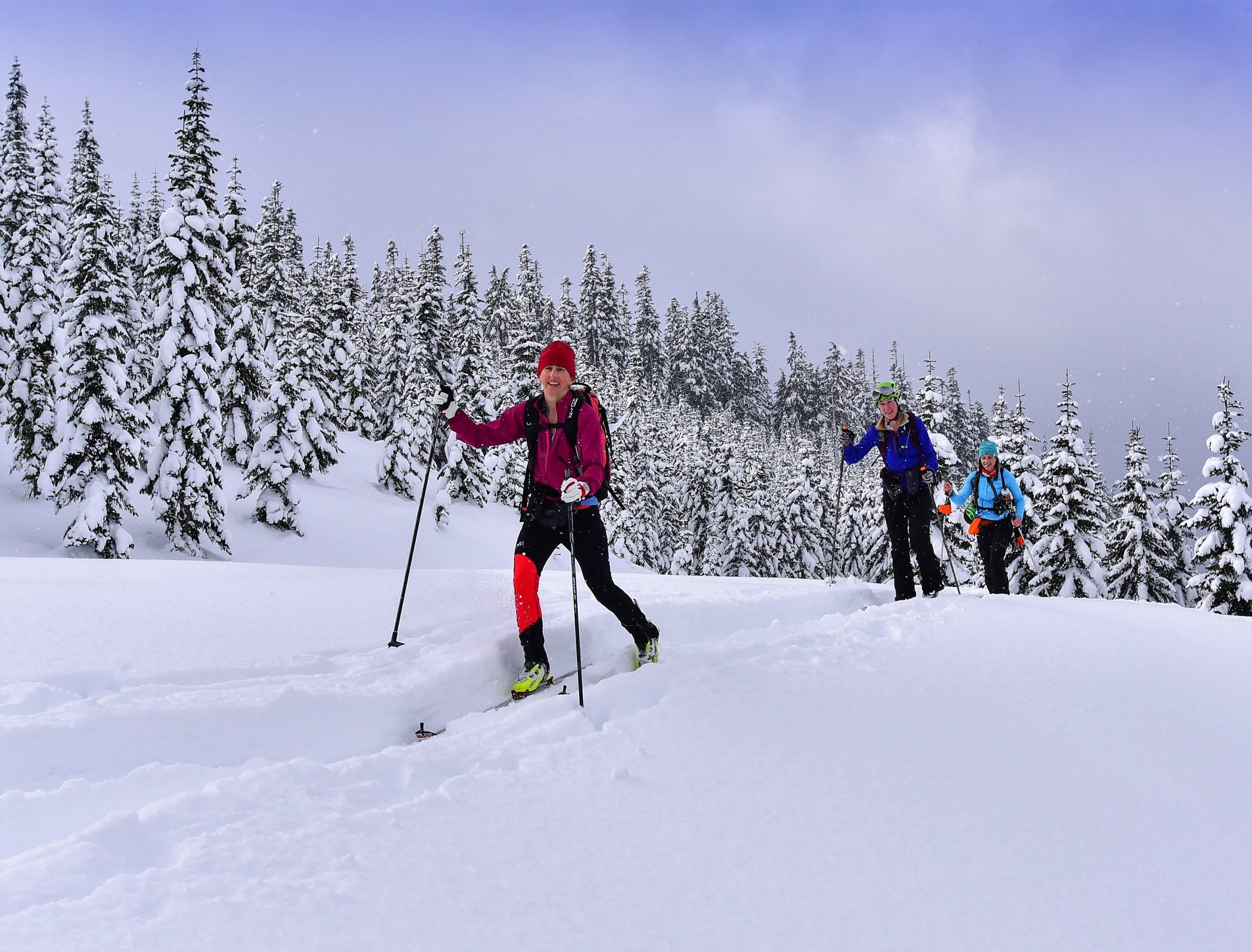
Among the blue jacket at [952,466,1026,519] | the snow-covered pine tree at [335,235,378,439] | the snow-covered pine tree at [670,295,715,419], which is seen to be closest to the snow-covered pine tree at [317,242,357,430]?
the snow-covered pine tree at [335,235,378,439]

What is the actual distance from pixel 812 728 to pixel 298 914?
2665mm

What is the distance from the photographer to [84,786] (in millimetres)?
3143

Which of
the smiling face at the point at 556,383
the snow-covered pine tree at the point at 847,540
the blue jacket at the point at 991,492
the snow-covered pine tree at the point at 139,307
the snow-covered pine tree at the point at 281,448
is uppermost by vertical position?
the snow-covered pine tree at the point at 139,307

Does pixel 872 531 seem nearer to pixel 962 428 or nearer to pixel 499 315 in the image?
pixel 499 315

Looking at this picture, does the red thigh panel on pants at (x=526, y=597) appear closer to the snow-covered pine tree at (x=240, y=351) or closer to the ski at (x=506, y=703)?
the ski at (x=506, y=703)

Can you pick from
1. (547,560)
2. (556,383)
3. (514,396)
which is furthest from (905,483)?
(514,396)

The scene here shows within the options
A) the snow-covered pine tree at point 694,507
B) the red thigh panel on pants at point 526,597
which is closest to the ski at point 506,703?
the red thigh panel on pants at point 526,597

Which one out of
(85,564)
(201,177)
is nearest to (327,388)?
(201,177)

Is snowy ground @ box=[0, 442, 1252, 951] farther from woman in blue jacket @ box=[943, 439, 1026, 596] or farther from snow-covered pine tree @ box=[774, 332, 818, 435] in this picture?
snow-covered pine tree @ box=[774, 332, 818, 435]

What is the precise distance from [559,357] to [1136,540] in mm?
33351

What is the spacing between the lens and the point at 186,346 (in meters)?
21.3

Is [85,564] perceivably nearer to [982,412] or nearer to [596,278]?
[596,278]

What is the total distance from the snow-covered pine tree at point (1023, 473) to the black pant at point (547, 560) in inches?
952

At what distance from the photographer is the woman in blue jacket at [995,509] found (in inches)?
399
